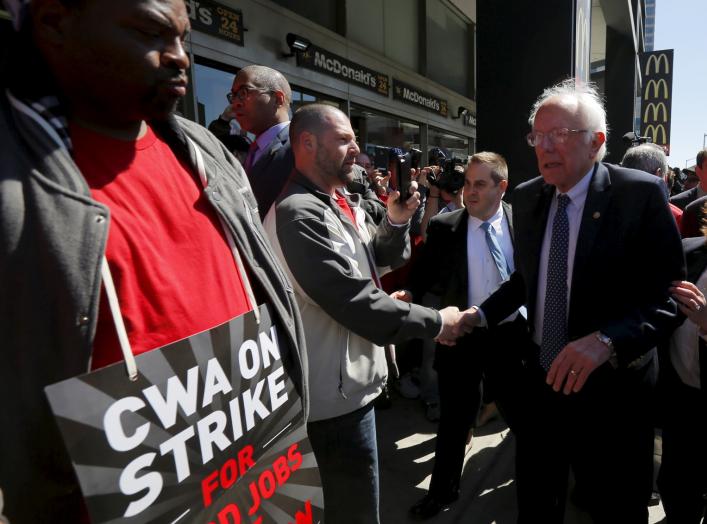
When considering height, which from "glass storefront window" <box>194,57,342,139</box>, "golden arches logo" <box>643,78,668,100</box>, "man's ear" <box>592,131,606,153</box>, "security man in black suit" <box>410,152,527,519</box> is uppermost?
"golden arches logo" <box>643,78,668,100</box>

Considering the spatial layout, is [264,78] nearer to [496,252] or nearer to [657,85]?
[496,252]

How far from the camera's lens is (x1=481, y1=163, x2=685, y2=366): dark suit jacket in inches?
65.7

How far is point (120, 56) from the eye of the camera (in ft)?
2.75

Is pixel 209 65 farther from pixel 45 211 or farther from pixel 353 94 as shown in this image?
pixel 45 211

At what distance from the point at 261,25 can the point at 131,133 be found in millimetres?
7344

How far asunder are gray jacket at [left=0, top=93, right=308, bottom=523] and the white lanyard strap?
0.03m

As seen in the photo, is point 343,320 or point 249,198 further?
point 343,320

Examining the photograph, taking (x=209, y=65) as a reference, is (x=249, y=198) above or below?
below

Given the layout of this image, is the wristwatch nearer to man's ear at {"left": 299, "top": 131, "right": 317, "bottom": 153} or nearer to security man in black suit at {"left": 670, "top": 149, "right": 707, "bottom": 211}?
man's ear at {"left": 299, "top": 131, "right": 317, "bottom": 153}

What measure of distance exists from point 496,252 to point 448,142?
48.4 ft

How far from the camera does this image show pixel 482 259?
101 inches

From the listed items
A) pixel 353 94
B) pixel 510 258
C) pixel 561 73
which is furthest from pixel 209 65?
pixel 510 258

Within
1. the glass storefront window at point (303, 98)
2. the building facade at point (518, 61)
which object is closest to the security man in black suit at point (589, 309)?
the building facade at point (518, 61)

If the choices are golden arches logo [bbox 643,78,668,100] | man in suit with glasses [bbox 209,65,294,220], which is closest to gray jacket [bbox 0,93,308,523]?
man in suit with glasses [bbox 209,65,294,220]
